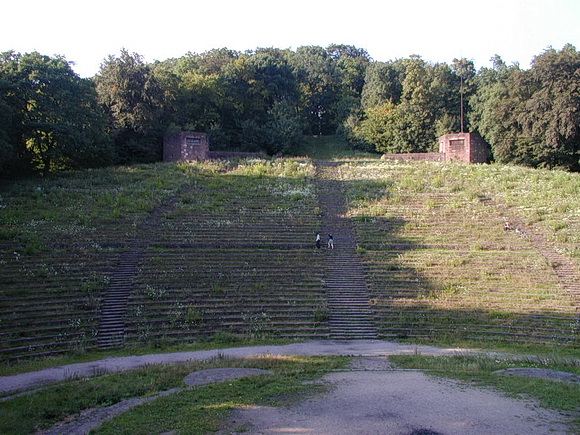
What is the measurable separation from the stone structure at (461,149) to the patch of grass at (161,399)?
39.7 metres

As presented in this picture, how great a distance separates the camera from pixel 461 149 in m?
50.6

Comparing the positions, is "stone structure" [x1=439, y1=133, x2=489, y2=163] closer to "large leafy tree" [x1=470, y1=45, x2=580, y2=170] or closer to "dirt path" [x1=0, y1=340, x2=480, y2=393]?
"large leafy tree" [x1=470, y1=45, x2=580, y2=170]

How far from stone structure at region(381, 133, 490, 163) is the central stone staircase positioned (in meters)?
19.6

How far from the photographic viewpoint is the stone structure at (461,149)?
50188 mm

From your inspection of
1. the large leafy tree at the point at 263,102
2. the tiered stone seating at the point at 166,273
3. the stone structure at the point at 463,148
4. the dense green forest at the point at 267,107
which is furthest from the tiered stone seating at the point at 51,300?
the stone structure at the point at 463,148

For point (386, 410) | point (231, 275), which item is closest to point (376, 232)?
point (231, 275)

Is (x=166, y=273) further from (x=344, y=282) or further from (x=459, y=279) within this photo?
(x=459, y=279)

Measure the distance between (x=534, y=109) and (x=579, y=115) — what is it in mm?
3643

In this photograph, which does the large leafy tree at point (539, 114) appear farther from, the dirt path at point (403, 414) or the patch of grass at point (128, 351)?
the dirt path at point (403, 414)

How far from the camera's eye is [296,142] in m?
56.1

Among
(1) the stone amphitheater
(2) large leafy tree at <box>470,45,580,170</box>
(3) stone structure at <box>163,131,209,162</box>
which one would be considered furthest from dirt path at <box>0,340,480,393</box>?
(2) large leafy tree at <box>470,45,580,170</box>

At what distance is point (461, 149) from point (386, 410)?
144 feet

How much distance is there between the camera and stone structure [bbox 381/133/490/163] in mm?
50188

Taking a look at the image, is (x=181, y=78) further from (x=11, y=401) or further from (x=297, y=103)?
(x=11, y=401)
